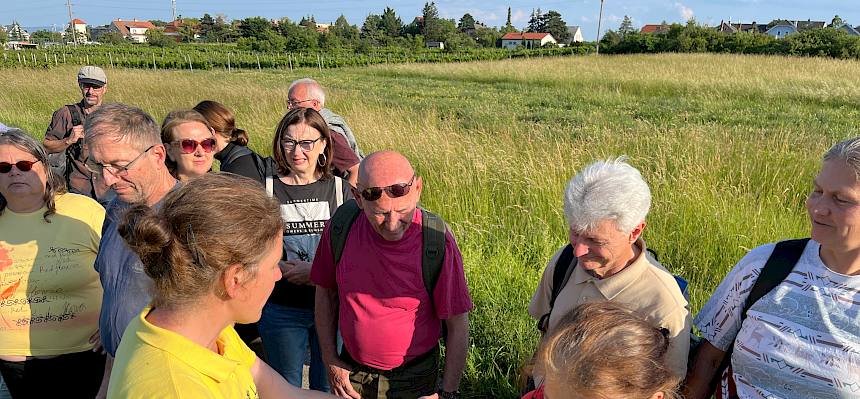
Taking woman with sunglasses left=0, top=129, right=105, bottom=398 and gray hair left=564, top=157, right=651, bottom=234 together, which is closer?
gray hair left=564, top=157, right=651, bottom=234

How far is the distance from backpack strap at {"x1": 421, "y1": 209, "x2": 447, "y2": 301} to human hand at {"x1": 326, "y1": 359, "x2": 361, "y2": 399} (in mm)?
575

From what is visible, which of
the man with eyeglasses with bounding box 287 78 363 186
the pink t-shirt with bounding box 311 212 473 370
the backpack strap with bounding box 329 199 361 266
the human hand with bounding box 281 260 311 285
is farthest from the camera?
the man with eyeglasses with bounding box 287 78 363 186

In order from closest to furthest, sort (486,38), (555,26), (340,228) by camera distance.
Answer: (340,228), (486,38), (555,26)

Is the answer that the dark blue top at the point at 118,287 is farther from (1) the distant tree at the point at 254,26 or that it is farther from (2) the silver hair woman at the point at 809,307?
(1) the distant tree at the point at 254,26

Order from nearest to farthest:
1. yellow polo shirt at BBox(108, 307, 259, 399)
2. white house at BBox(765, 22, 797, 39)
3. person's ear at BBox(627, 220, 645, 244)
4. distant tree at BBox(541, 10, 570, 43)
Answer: yellow polo shirt at BBox(108, 307, 259, 399) → person's ear at BBox(627, 220, 645, 244) → white house at BBox(765, 22, 797, 39) → distant tree at BBox(541, 10, 570, 43)

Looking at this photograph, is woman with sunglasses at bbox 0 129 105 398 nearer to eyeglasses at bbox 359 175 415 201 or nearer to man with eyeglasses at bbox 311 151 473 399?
man with eyeglasses at bbox 311 151 473 399

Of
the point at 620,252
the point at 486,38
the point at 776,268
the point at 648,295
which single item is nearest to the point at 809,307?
the point at 776,268

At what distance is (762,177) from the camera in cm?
505

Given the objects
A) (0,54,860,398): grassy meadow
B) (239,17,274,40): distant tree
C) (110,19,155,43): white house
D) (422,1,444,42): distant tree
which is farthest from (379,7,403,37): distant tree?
(0,54,860,398): grassy meadow

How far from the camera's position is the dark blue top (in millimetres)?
1767

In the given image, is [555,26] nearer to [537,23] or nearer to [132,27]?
[537,23]

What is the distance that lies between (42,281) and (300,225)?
3.69 ft

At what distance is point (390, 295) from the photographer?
7.34ft

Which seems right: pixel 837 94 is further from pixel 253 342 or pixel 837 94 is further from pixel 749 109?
pixel 253 342
